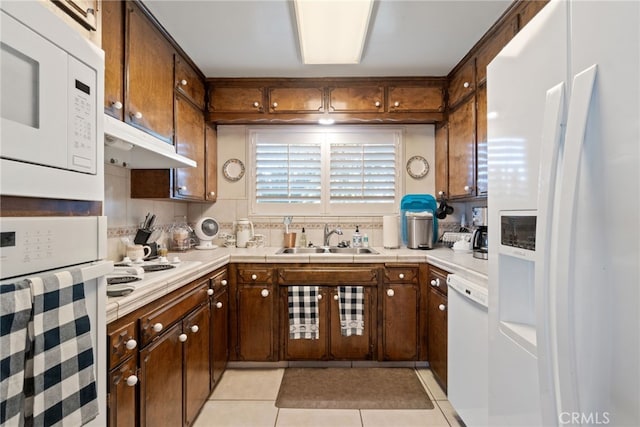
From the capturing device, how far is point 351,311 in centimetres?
233

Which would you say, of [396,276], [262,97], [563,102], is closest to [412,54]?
[262,97]

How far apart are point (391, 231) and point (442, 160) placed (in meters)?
0.81

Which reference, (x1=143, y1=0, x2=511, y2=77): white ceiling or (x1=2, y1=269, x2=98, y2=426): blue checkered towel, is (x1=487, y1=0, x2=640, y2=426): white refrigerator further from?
(x1=143, y1=0, x2=511, y2=77): white ceiling

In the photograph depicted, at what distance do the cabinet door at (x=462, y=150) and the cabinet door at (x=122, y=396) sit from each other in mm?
2264

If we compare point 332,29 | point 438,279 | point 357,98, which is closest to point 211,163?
point 357,98

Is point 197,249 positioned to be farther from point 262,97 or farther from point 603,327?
point 603,327

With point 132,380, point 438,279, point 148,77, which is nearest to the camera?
point 132,380

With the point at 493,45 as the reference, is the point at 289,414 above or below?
below

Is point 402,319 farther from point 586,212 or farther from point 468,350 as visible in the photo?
point 586,212

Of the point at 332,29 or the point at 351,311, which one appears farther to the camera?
the point at 351,311

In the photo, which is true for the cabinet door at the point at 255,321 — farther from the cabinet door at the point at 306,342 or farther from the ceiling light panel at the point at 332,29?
the ceiling light panel at the point at 332,29

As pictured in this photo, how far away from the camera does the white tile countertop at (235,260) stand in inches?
44.8

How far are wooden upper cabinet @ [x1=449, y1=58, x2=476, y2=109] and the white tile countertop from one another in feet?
4.01

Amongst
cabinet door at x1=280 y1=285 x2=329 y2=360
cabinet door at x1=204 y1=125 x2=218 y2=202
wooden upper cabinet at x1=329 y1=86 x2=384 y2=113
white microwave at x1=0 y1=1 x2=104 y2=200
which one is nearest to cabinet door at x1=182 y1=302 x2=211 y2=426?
cabinet door at x1=280 y1=285 x2=329 y2=360
